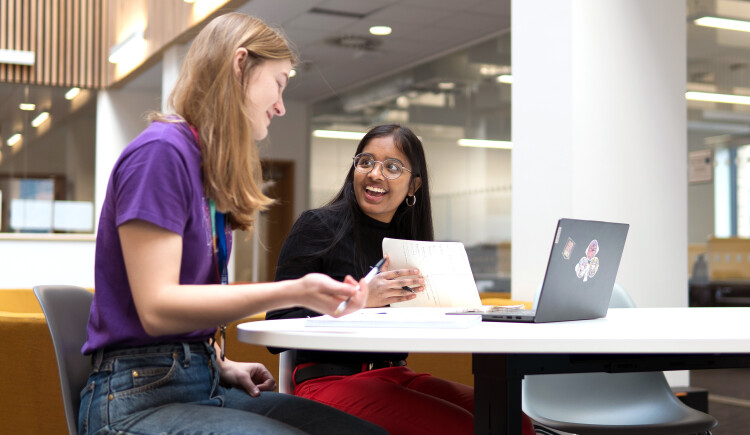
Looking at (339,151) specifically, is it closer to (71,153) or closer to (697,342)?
(71,153)

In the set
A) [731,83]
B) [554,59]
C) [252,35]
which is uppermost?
[731,83]

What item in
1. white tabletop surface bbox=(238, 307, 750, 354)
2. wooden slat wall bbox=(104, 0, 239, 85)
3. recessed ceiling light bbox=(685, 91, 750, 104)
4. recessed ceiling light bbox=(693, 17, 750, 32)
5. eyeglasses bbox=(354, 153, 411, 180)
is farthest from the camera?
wooden slat wall bbox=(104, 0, 239, 85)

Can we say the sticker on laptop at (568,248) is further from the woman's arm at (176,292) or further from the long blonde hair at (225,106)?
the long blonde hair at (225,106)

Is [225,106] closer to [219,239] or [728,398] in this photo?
[219,239]

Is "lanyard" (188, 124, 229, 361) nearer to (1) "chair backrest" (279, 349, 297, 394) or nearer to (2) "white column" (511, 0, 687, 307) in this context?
(1) "chair backrest" (279, 349, 297, 394)

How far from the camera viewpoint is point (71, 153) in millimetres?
10922

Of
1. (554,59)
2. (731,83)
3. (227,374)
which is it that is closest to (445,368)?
(554,59)

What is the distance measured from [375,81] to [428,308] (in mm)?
8215

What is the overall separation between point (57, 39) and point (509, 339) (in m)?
11.0

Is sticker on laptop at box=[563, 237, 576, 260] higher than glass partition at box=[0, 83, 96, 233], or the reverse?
glass partition at box=[0, 83, 96, 233]

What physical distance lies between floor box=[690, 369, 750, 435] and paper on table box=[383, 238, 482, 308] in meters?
2.97

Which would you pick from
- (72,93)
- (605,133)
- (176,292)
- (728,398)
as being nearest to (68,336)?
(176,292)

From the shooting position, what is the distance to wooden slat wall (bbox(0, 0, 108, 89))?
1075 centimetres

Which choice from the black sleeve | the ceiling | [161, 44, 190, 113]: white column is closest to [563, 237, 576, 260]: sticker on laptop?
the black sleeve
